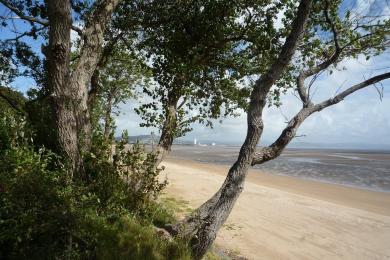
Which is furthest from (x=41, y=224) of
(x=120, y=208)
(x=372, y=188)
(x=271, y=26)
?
(x=372, y=188)

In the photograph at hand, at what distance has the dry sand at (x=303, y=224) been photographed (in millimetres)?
10547

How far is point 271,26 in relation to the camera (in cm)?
917

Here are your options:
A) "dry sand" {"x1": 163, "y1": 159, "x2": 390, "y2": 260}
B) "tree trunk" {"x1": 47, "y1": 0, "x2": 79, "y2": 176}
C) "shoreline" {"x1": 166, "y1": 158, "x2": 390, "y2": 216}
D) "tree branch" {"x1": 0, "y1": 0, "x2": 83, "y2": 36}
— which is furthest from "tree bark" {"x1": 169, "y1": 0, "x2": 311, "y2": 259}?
"shoreline" {"x1": 166, "y1": 158, "x2": 390, "y2": 216}

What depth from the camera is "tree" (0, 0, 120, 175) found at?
666cm

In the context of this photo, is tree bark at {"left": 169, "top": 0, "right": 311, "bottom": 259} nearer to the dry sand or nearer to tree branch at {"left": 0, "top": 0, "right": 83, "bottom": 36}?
the dry sand

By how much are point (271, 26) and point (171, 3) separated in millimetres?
2965

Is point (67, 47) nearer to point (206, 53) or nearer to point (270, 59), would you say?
point (206, 53)

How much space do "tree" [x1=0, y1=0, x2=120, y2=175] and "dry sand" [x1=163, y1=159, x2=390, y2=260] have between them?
16.3 feet

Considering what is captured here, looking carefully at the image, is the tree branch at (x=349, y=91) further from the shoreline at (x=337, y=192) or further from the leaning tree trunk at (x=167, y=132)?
the shoreline at (x=337, y=192)

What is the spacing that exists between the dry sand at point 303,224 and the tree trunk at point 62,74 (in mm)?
5129

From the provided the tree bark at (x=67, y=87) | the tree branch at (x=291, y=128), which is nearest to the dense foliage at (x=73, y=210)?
the tree bark at (x=67, y=87)

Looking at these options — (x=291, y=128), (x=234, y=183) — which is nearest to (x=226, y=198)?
(x=234, y=183)

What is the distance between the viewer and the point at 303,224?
1363cm

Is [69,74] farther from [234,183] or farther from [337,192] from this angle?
[337,192]
